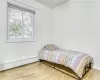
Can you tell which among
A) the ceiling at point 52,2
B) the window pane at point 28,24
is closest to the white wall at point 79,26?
the ceiling at point 52,2

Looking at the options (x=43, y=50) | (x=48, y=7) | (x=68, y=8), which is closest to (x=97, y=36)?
(x=68, y=8)

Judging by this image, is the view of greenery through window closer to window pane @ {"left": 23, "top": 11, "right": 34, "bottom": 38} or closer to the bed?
window pane @ {"left": 23, "top": 11, "right": 34, "bottom": 38}

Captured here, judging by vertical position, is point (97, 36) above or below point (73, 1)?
below

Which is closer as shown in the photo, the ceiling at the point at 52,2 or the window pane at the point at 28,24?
the window pane at the point at 28,24

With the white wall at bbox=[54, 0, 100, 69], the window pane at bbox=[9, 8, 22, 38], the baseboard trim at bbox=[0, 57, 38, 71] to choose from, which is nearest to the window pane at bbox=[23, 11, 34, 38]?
the window pane at bbox=[9, 8, 22, 38]

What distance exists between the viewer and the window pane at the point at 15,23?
3080mm

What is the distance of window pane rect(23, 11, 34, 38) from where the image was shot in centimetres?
354

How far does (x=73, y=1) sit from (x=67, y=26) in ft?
3.22

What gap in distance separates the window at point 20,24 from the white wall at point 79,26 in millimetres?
1243

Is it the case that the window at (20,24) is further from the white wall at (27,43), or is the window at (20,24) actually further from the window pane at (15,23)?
the white wall at (27,43)

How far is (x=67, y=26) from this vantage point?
4078mm

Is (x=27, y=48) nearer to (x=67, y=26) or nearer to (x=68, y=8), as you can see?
(x=67, y=26)

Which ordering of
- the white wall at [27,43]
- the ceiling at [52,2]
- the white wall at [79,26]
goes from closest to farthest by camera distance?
the white wall at [27,43] < the white wall at [79,26] < the ceiling at [52,2]

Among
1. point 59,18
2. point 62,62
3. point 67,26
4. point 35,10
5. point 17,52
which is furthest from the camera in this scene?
point 59,18
